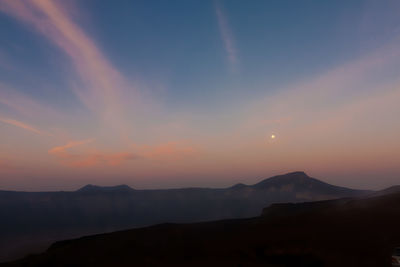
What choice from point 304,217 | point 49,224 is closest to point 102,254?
point 304,217

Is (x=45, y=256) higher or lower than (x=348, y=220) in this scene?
lower

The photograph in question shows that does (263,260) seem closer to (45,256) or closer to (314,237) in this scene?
(314,237)

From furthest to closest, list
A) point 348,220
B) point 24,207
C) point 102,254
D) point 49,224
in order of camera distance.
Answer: point 24,207 → point 49,224 → point 348,220 → point 102,254

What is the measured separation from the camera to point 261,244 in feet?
82.5

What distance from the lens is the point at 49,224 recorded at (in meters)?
164

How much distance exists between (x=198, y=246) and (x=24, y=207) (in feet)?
651

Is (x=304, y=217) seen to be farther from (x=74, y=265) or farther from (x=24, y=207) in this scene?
(x=24, y=207)

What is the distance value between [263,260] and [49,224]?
6803 inches

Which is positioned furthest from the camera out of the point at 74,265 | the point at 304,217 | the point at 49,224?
the point at 49,224

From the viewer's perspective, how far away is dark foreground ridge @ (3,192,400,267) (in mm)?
21438

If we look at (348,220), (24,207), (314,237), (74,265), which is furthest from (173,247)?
(24,207)

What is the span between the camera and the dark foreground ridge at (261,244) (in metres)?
21.4

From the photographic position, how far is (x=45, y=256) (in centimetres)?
2909

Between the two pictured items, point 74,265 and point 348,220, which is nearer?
point 74,265
